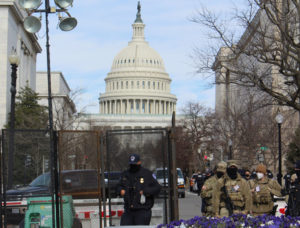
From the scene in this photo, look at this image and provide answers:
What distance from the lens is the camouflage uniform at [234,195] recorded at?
11305 millimetres

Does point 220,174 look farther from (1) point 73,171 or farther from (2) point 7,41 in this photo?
(2) point 7,41

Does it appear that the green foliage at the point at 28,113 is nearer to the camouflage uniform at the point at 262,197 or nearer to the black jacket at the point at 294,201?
the camouflage uniform at the point at 262,197

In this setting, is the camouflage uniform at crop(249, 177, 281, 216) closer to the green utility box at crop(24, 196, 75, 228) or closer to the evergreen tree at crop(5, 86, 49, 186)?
the green utility box at crop(24, 196, 75, 228)

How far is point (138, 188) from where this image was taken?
10.4 meters

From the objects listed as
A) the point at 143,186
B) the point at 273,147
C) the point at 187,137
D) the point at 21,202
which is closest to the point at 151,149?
the point at 143,186

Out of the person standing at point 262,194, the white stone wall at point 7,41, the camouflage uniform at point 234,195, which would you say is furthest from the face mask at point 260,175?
the white stone wall at point 7,41

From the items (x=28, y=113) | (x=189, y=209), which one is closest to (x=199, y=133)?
(x=28, y=113)

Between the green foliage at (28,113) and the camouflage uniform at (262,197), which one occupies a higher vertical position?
the green foliage at (28,113)

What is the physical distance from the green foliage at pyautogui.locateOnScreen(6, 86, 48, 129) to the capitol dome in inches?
4319

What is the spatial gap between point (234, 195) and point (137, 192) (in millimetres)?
1794

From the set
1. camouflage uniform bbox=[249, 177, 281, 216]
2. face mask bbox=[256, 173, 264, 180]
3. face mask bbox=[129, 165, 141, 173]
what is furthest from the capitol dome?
face mask bbox=[129, 165, 141, 173]

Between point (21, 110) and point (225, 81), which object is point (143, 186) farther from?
point (21, 110)

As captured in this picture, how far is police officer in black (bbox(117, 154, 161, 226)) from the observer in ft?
34.1

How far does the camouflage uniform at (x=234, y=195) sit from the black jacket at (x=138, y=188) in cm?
137
